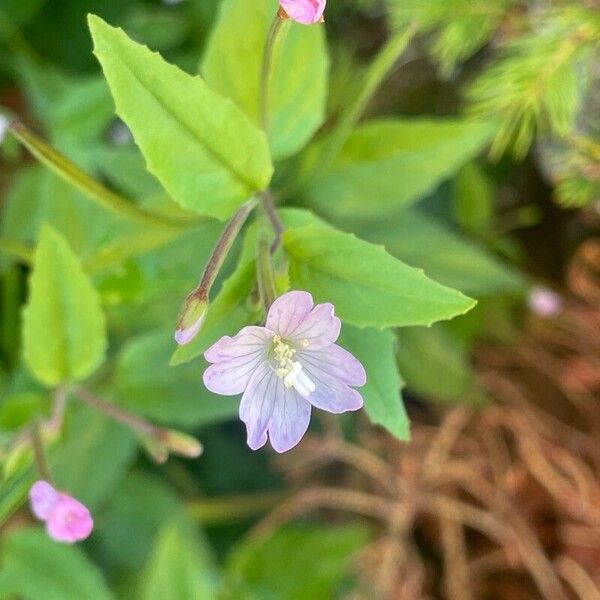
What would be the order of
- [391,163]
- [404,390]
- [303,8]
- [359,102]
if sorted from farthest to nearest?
1. [404,390]
2. [391,163]
3. [359,102]
4. [303,8]

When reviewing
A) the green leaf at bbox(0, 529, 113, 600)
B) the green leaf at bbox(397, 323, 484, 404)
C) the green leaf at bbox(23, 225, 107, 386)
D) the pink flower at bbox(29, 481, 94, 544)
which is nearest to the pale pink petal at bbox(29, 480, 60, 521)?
the pink flower at bbox(29, 481, 94, 544)

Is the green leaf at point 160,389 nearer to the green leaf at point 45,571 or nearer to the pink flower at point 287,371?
the green leaf at point 45,571

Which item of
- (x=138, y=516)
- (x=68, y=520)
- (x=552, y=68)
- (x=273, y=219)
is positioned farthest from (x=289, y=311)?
(x=138, y=516)

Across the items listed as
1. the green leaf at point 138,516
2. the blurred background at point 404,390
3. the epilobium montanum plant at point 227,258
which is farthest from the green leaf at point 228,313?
the green leaf at point 138,516

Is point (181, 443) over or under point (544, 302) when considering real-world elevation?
over

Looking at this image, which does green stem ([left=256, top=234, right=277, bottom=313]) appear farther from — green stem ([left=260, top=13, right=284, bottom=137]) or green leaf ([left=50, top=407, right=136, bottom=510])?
green leaf ([left=50, top=407, right=136, bottom=510])

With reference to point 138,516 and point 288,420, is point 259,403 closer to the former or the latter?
point 288,420

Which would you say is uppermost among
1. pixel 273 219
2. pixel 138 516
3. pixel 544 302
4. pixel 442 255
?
pixel 273 219
